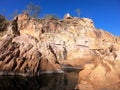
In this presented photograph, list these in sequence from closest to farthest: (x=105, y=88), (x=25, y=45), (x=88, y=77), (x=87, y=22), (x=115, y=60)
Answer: (x=105, y=88) → (x=88, y=77) → (x=115, y=60) → (x=25, y=45) → (x=87, y=22)

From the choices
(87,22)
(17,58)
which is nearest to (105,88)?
(17,58)

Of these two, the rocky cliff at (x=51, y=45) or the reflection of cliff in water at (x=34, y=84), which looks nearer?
the reflection of cliff in water at (x=34, y=84)

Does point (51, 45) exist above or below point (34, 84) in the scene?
above

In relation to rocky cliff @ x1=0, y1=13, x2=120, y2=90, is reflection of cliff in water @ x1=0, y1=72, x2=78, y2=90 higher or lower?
lower

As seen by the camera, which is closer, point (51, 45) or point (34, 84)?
point (34, 84)

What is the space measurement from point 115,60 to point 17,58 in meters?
22.6

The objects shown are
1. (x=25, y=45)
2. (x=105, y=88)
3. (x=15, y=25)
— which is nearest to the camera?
(x=105, y=88)

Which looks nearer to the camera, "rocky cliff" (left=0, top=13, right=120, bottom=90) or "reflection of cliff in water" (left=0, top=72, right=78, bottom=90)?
"reflection of cliff in water" (left=0, top=72, right=78, bottom=90)

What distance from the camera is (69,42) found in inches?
3123

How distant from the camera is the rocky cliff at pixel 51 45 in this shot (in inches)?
2087

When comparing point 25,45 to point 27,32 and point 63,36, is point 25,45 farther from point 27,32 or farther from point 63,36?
point 63,36

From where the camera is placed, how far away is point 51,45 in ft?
250

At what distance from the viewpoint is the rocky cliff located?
53.0m

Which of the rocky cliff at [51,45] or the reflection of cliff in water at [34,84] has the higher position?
the rocky cliff at [51,45]
